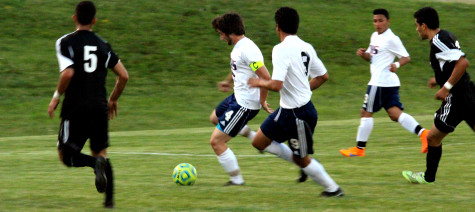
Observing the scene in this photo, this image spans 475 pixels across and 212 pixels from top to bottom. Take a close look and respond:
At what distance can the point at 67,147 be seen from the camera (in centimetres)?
738

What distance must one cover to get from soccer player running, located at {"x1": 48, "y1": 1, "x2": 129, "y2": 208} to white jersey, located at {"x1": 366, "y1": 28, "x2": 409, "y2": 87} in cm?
584

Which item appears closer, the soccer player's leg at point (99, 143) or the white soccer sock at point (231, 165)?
the soccer player's leg at point (99, 143)

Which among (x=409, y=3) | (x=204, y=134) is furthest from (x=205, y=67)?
(x=409, y=3)

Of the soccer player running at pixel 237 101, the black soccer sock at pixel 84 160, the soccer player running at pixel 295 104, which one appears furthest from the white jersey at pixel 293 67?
the black soccer sock at pixel 84 160

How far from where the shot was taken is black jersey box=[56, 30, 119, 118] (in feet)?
23.5

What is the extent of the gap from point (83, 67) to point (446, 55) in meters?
3.99

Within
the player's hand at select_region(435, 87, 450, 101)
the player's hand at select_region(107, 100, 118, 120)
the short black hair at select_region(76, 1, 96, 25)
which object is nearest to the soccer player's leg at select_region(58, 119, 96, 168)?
the player's hand at select_region(107, 100, 118, 120)

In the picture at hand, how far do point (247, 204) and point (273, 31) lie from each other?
2458 cm

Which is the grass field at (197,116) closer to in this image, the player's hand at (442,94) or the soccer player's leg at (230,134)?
the soccer player's leg at (230,134)

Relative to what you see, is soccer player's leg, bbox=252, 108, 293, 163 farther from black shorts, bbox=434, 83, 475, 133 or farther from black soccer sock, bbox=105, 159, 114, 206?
black shorts, bbox=434, 83, 475, 133

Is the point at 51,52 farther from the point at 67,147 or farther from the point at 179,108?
the point at 67,147

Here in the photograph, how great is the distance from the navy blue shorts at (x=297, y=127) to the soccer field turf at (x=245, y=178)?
22.2 inches

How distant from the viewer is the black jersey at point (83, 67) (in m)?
7.17

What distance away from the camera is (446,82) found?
868 centimetres
